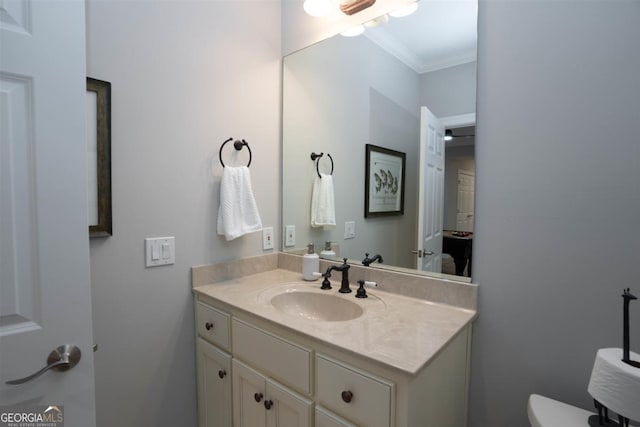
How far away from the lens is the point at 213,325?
134cm

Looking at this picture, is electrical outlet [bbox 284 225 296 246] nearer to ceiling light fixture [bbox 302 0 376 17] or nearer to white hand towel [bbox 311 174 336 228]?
white hand towel [bbox 311 174 336 228]

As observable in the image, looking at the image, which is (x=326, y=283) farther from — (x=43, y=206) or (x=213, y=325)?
(x=43, y=206)

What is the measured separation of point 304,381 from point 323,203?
0.96 metres

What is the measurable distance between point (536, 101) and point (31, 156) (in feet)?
4.88

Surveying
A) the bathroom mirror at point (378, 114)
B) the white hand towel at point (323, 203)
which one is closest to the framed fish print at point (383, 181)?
the bathroom mirror at point (378, 114)

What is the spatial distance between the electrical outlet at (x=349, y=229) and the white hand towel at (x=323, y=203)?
0.25ft

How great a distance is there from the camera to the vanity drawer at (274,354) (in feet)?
3.19

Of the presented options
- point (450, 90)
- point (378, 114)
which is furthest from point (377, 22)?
point (450, 90)

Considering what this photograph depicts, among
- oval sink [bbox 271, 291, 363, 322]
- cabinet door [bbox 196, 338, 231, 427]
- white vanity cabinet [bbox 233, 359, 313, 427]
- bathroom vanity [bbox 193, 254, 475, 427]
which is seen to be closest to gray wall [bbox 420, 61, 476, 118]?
bathroom vanity [bbox 193, 254, 475, 427]

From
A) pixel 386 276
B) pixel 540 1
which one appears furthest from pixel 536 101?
pixel 386 276

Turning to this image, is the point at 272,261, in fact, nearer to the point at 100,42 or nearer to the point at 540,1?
the point at 100,42

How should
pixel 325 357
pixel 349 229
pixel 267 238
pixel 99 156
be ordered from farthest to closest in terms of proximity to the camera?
pixel 267 238, pixel 349 229, pixel 99 156, pixel 325 357

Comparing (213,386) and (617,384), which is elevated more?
(617,384)

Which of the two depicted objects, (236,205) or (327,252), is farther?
(327,252)
